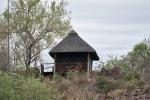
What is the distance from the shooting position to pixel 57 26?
58.0 metres

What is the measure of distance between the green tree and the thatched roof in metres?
6.27

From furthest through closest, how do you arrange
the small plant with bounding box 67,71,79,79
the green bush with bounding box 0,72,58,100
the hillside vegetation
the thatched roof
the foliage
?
the thatched roof
the small plant with bounding box 67,71,79,79
the foliage
the hillside vegetation
the green bush with bounding box 0,72,58,100

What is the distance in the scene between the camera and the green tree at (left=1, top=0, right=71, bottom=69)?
56.4 metres

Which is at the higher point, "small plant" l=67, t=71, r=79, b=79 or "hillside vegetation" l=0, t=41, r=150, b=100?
"small plant" l=67, t=71, r=79, b=79

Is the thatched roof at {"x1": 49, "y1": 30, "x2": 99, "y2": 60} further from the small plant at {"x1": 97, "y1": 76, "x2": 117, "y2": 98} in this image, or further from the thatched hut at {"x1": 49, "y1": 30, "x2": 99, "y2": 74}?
the small plant at {"x1": 97, "y1": 76, "x2": 117, "y2": 98}

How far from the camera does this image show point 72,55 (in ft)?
160

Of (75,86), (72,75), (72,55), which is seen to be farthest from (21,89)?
(72,55)

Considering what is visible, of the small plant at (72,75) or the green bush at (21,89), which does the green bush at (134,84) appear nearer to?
the small plant at (72,75)

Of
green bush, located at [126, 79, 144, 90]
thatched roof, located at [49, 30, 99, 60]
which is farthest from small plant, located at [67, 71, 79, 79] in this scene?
thatched roof, located at [49, 30, 99, 60]

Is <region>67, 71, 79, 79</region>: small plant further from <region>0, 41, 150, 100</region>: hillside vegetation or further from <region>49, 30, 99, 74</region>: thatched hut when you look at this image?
<region>49, 30, 99, 74</region>: thatched hut

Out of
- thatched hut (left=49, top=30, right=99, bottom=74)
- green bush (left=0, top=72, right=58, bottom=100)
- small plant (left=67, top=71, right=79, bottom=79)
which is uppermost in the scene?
thatched hut (left=49, top=30, right=99, bottom=74)

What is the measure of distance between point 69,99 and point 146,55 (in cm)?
3482

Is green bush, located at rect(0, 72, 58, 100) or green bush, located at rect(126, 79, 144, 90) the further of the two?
green bush, located at rect(126, 79, 144, 90)

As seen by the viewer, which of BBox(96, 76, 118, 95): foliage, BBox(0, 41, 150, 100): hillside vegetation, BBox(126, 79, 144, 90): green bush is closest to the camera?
BBox(0, 41, 150, 100): hillside vegetation
